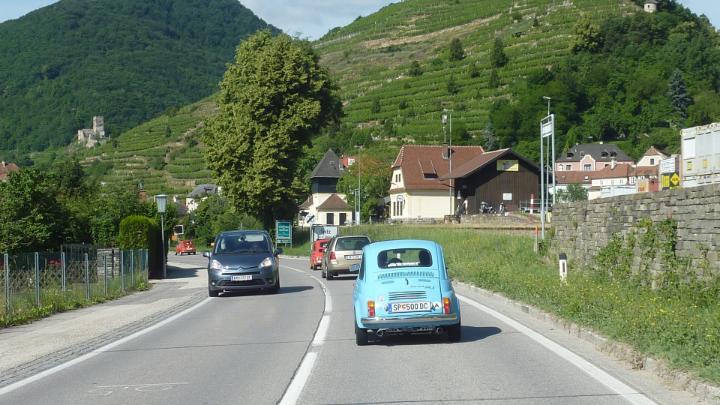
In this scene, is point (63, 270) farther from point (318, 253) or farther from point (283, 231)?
point (283, 231)

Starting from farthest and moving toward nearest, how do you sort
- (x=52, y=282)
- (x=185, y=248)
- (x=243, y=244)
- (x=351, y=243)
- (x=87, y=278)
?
(x=185, y=248)
(x=351, y=243)
(x=243, y=244)
(x=87, y=278)
(x=52, y=282)

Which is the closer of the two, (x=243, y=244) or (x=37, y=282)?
(x=37, y=282)

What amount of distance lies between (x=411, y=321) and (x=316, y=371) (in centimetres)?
229

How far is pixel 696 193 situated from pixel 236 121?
50006 millimetres

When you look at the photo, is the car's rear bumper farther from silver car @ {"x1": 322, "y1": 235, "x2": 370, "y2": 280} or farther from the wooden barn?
the wooden barn

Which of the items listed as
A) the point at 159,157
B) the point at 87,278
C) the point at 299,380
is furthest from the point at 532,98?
the point at 299,380

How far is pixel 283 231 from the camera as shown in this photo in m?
66.2

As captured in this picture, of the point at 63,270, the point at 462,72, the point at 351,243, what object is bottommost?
the point at 63,270

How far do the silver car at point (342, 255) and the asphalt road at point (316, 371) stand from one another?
51.6 feet

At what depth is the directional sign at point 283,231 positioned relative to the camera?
6512 cm

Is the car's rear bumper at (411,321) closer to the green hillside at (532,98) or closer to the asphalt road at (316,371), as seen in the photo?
the asphalt road at (316,371)

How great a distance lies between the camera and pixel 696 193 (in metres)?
15.9

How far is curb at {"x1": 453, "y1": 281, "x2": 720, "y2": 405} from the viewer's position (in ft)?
27.7

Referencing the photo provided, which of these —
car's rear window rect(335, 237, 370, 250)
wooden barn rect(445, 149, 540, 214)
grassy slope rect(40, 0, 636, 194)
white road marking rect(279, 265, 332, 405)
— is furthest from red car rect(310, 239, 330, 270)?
grassy slope rect(40, 0, 636, 194)
